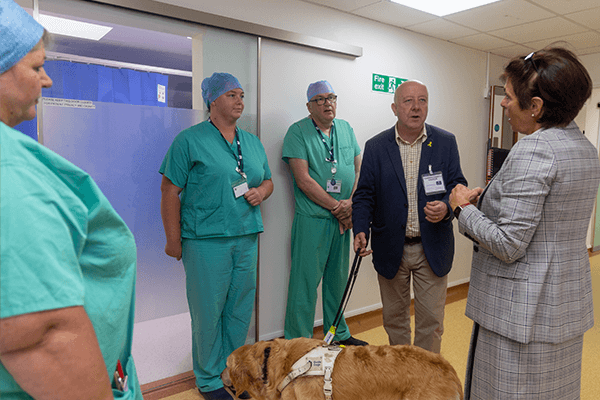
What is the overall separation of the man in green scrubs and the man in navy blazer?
18.0 inches

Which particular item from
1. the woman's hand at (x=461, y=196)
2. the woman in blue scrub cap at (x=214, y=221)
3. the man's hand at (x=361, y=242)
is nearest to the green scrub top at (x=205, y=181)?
the woman in blue scrub cap at (x=214, y=221)

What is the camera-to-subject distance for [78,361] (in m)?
0.55

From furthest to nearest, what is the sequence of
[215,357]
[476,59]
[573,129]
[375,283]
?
[476,59], [375,283], [215,357], [573,129]

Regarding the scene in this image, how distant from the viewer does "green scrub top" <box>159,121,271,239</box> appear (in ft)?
7.21

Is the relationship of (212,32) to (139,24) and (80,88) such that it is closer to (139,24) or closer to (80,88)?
(139,24)

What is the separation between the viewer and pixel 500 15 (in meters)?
3.20

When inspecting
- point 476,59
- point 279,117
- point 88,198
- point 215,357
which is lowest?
point 215,357

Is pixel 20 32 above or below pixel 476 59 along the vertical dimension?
below

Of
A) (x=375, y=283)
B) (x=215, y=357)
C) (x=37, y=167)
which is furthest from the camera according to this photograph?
(x=375, y=283)

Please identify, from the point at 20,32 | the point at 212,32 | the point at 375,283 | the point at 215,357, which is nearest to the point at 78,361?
the point at 20,32

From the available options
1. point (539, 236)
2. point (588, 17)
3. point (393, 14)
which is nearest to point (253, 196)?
point (539, 236)

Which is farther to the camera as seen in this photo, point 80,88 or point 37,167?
point 80,88

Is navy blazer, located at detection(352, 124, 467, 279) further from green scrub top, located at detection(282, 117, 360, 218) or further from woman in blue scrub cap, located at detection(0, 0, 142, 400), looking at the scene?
woman in blue scrub cap, located at detection(0, 0, 142, 400)

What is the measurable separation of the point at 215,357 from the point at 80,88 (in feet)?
5.42
